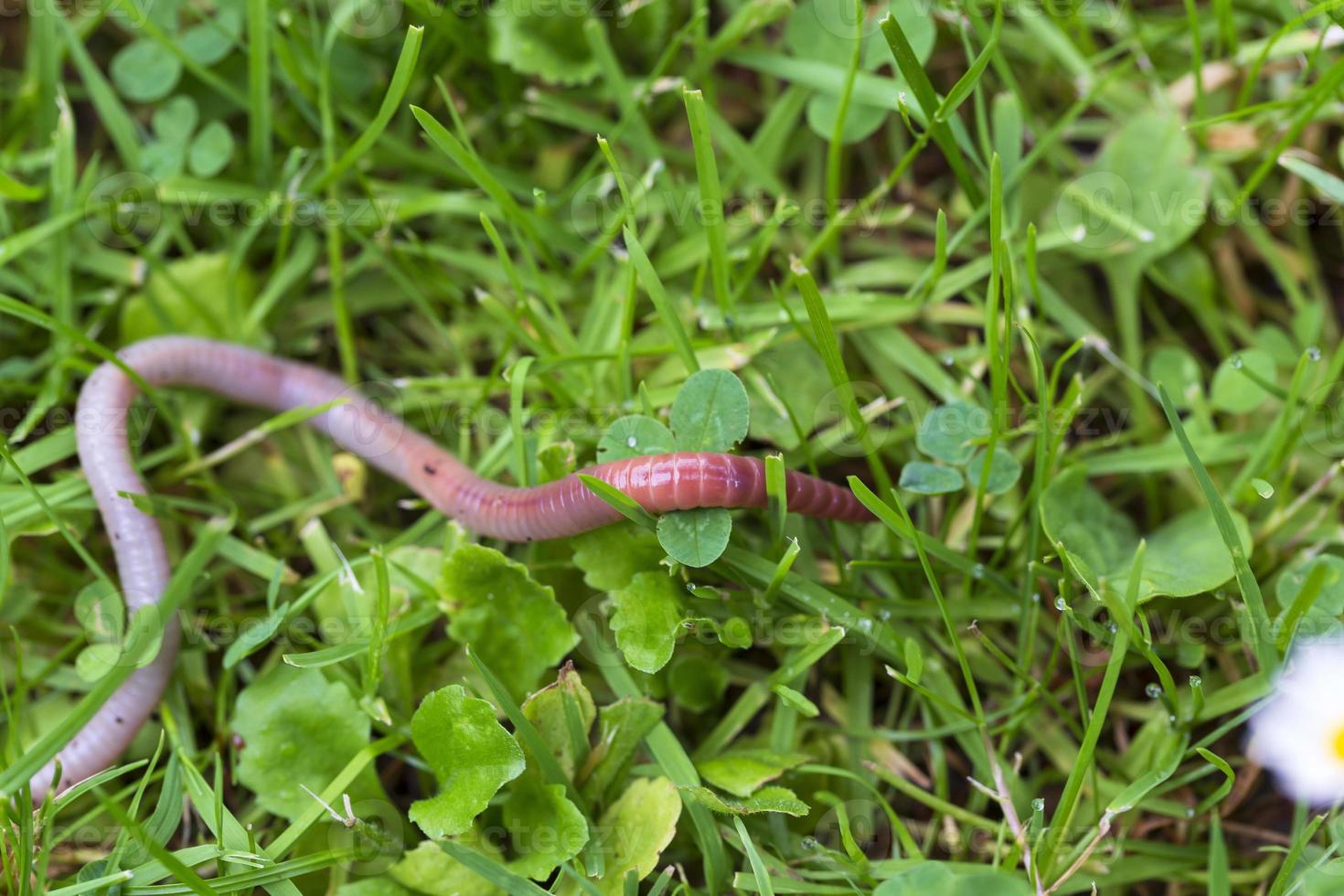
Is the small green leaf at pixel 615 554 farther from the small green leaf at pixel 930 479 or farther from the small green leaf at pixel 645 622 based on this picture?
the small green leaf at pixel 930 479

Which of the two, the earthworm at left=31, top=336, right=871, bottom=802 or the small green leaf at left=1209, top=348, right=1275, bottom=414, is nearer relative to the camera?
the earthworm at left=31, top=336, right=871, bottom=802

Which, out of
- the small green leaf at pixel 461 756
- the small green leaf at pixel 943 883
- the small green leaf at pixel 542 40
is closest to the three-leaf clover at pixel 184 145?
the small green leaf at pixel 542 40

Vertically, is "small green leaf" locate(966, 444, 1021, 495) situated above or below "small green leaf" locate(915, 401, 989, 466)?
below

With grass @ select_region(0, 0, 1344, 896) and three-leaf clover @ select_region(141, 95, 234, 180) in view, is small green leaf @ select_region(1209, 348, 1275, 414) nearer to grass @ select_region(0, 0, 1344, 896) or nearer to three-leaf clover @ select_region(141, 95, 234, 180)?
grass @ select_region(0, 0, 1344, 896)

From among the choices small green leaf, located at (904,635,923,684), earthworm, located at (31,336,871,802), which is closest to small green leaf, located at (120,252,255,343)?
earthworm, located at (31,336,871,802)

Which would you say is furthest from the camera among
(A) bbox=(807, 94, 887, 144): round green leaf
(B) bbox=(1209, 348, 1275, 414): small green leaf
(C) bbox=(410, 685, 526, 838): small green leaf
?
(A) bbox=(807, 94, 887, 144): round green leaf

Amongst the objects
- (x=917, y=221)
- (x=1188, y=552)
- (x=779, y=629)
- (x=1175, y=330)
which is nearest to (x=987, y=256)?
(x=917, y=221)

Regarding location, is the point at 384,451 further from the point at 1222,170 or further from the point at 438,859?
the point at 1222,170
